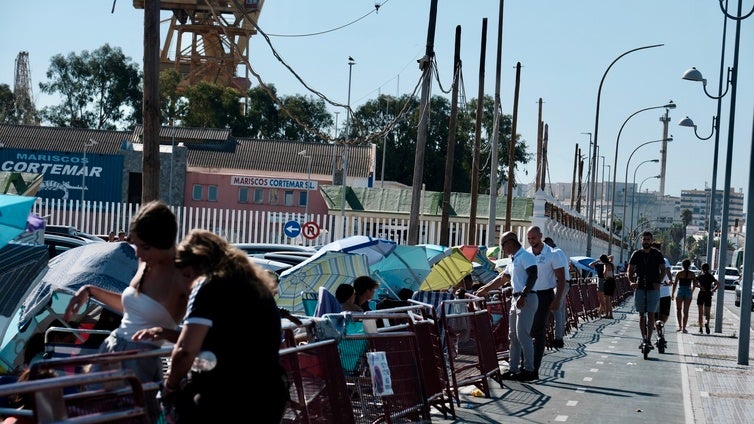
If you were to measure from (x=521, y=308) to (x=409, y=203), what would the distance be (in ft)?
120

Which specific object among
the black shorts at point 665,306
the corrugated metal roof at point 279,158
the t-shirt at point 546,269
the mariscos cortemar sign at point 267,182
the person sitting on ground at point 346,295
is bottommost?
the black shorts at point 665,306

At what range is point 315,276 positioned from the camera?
14312mm

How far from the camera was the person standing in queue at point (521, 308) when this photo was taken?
13648mm

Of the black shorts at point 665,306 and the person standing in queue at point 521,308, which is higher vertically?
the person standing in queue at point 521,308

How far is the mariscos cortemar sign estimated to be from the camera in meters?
69.2

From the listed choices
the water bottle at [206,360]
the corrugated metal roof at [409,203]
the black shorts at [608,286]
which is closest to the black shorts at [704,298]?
the black shorts at [608,286]

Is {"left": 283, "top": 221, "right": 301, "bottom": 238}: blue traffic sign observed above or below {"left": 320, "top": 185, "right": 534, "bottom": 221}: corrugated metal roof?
below

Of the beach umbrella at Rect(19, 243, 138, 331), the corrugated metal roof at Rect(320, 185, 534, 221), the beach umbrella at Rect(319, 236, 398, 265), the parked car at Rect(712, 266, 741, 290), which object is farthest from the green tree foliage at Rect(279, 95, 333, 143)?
the beach umbrella at Rect(19, 243, 138, 331)

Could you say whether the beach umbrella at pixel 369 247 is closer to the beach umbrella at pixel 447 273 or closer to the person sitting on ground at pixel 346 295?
the beach umbrella at pixel 447 273

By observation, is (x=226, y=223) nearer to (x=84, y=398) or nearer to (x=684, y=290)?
(x=684, y=290)

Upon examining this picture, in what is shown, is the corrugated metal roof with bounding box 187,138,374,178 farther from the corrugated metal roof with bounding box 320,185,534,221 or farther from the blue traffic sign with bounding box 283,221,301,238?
the blue traffic sign with bounding box 283,221,301,238

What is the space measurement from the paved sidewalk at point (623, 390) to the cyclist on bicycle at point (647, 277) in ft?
2.37

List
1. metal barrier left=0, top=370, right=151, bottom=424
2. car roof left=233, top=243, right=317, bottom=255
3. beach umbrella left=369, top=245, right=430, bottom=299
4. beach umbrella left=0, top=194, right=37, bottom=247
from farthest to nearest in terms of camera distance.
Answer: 1. car roof left=233, top=243, right=317, bottom=255
2. beach umbrella left=369, top=245, right=430, bottom=299
3. beach umbrella left=0, top=194, right=37, bottom=247
4. metal barrier left=0, top=370, right=151, bottom=424

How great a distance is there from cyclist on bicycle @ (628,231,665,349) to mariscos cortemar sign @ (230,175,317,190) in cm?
5058
